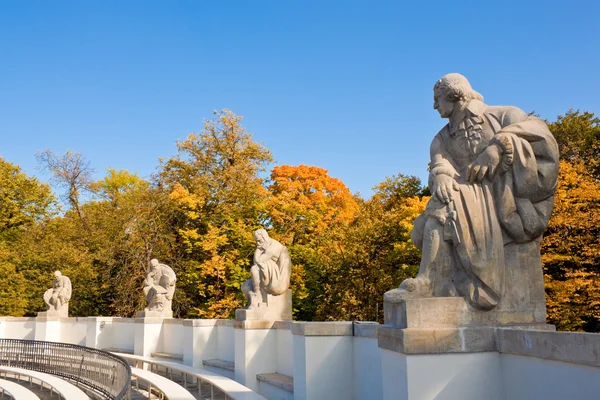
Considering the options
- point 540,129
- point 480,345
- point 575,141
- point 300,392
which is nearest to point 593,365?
point 480,345

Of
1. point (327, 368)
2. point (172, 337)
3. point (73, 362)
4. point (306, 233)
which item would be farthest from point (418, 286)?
point (306, 233)

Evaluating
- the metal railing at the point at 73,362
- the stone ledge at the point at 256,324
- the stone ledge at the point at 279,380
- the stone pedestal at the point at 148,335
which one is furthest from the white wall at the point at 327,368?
the stone pedestal at the point at 148,335

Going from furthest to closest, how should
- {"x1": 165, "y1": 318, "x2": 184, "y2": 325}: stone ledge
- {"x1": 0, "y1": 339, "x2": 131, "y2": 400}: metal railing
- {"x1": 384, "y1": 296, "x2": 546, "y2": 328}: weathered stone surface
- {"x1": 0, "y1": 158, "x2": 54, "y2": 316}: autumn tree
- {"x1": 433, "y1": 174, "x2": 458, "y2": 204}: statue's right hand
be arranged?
{"x1": 0, "y1": 158, "x2": 54, "y2": 316}: autumn tree < {"x1": 165, "y1": 318, "x2": 184, "y2": 325}: stone ledge < {"x1": 0, "y1": 339, "x2": 131, "y2": 400}: metal railing < {"x1": 433, "y1": 174, "x2": 458, "y2": 204}: statue's right hand < {"x1": 384, "y1": 296, "x2": 546, "y2": 328}: weathered stone surface

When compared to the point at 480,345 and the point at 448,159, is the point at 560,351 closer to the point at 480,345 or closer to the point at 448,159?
the point at 480,345

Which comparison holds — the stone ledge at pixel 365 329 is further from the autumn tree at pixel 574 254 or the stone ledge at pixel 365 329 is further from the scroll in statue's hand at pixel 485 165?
the autumn tree at pixel 574 254

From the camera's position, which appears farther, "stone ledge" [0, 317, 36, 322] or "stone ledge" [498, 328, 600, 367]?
"stone ledge" [0, 317, 36, 322]

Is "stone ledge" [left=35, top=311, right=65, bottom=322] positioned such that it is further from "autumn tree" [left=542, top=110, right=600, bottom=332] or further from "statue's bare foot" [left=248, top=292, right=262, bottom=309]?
"autumn tree" [left=542, top=110, right=600, bottom=332]

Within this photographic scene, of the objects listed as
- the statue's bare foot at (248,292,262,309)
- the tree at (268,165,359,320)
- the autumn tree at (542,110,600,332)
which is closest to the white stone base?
the statue's bare foot at (248,292,262,309)

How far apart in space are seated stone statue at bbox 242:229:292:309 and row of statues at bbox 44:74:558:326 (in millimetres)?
7081

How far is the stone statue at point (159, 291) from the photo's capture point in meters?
18.1

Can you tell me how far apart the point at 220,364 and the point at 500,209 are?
31.8 ft

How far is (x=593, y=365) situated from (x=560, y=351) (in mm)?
329

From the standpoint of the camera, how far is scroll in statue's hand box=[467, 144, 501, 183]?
16.5 ft

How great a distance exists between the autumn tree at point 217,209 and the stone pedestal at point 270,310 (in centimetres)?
1379
